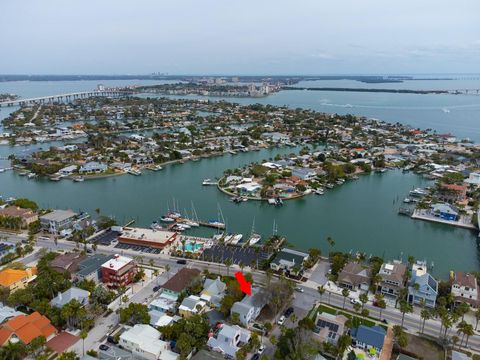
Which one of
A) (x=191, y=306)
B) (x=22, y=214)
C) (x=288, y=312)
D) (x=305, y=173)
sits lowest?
(x=288, y=312)

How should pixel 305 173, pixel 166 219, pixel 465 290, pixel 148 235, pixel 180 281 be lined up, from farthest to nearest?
pixel 305 173 → pixel 166 219 → pixel 148 235 → pixel 180 281 → pixel 465 290

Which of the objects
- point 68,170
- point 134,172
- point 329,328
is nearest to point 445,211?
point 329,328

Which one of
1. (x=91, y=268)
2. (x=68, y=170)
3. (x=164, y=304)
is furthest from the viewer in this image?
(x=68, y=170)

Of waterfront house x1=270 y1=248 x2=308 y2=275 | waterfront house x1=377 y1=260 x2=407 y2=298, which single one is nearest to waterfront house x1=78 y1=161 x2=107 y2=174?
waterfront house x1=270 y1=248 x2=308 y2=275

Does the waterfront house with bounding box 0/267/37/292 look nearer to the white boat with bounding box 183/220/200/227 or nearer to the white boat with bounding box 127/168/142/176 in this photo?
the white boat with bounding box 183/220/200/227

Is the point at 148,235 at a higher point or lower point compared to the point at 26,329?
lower

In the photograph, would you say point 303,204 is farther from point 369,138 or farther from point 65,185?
point 369,138

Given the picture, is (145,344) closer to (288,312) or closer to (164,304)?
(164,304)

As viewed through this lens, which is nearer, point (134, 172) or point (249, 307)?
point (249, 307)
